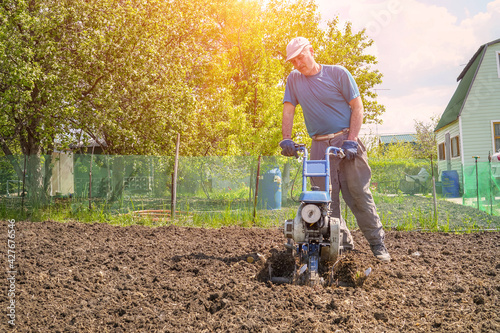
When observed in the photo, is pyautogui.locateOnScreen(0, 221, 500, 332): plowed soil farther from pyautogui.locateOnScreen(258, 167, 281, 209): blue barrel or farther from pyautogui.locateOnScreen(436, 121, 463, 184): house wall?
pyautogui.locateOnScreen(436, 121, 463, 184): house wall

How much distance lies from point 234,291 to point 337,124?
2.02 meters

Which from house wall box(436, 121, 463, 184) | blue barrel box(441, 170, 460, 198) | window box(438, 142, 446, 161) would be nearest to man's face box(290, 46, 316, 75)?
blue barrel box(441, 170, 460, 198)

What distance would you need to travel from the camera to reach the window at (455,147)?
1895 centimetres

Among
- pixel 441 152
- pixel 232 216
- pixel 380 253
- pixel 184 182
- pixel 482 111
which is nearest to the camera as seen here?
pixel 380 253

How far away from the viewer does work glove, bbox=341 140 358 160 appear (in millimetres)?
4168

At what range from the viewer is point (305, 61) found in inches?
172

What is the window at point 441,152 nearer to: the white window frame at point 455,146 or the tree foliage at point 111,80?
the white window frame at point 455,146

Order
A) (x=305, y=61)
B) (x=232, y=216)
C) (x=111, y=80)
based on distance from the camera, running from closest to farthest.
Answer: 1. (x=305, y=61)
2. (x=232, y=216)
3. (x=111, y=80)

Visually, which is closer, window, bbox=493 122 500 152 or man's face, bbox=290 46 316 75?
man's face, bbox=290 46 316 75

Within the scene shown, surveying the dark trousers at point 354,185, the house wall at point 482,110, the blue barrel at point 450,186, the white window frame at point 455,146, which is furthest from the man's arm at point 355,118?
the white window frame at point 455,146

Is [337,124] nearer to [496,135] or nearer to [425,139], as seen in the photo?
[496,135]

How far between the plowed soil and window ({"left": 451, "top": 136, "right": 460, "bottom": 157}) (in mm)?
14152

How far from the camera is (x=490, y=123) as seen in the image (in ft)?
58.3

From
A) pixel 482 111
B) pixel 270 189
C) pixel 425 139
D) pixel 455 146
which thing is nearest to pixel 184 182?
pixel 270 189
